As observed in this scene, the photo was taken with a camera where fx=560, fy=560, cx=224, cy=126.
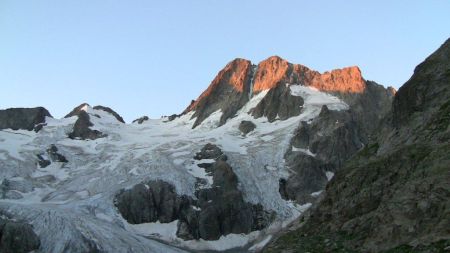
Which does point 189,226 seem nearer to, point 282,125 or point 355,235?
point 282,125

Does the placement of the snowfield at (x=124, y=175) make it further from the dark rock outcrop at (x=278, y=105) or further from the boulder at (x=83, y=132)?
the boulder at (x=83, y=132)

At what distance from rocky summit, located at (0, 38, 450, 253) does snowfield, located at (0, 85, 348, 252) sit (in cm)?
43

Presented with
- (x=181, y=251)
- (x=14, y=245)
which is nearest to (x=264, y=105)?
(x=181, y=251)

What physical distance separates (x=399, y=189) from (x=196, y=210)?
96772 mm

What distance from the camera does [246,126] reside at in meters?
182

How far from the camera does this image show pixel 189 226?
408ft

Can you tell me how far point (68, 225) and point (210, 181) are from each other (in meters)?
44.2

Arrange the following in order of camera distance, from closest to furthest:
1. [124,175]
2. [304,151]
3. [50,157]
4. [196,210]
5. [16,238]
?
[16,238], [196,210], [124,175], [304,151], [50,157]

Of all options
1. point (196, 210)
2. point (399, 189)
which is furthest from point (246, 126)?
point (399, 189)

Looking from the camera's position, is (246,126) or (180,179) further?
(246,126)

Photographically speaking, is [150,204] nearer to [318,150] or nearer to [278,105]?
[318,150]

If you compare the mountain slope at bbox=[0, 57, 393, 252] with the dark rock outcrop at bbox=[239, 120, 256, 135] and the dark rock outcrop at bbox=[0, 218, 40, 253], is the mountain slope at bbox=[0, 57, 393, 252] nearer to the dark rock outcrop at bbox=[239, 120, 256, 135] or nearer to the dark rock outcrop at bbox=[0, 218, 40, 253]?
the dark rock outcrop at bbox=[239, 120, 256, 135]

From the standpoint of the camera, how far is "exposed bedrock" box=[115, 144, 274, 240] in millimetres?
125188

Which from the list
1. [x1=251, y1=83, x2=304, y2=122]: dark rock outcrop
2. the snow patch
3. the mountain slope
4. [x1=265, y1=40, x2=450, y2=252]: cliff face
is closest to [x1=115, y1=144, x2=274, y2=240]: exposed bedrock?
the mountain slope
